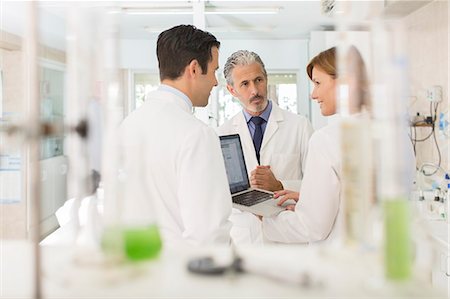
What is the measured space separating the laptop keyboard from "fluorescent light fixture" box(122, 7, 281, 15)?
2.89 metres

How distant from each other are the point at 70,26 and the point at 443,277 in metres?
2.01

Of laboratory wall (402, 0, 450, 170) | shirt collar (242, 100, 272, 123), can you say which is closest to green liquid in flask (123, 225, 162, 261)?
shirt collar (242, 100, 272, 123)

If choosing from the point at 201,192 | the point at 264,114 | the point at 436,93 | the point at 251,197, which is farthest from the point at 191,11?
the point at 201,192

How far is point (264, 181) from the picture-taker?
209 centimetres

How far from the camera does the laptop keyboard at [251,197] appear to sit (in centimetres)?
171

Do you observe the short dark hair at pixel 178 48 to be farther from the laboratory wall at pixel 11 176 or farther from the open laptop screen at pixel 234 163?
the laboratory wall at pixel 11 176

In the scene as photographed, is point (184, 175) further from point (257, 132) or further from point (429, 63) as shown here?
point (429, 63)

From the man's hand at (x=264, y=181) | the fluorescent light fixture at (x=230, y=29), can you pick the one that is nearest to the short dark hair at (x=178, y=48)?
the man's hand at (x=264, y=181)

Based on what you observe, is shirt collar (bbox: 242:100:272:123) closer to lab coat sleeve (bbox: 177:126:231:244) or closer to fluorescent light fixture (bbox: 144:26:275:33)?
lab coat sleeve (bbox: 177:126:231:244)

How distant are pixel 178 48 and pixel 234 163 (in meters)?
0.71

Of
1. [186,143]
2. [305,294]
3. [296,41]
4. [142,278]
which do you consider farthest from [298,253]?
[296,41]

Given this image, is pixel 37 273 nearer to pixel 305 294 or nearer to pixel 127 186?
pixel 127 186

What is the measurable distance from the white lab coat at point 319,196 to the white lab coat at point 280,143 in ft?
3.33

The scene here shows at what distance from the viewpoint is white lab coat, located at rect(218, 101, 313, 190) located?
250cm
